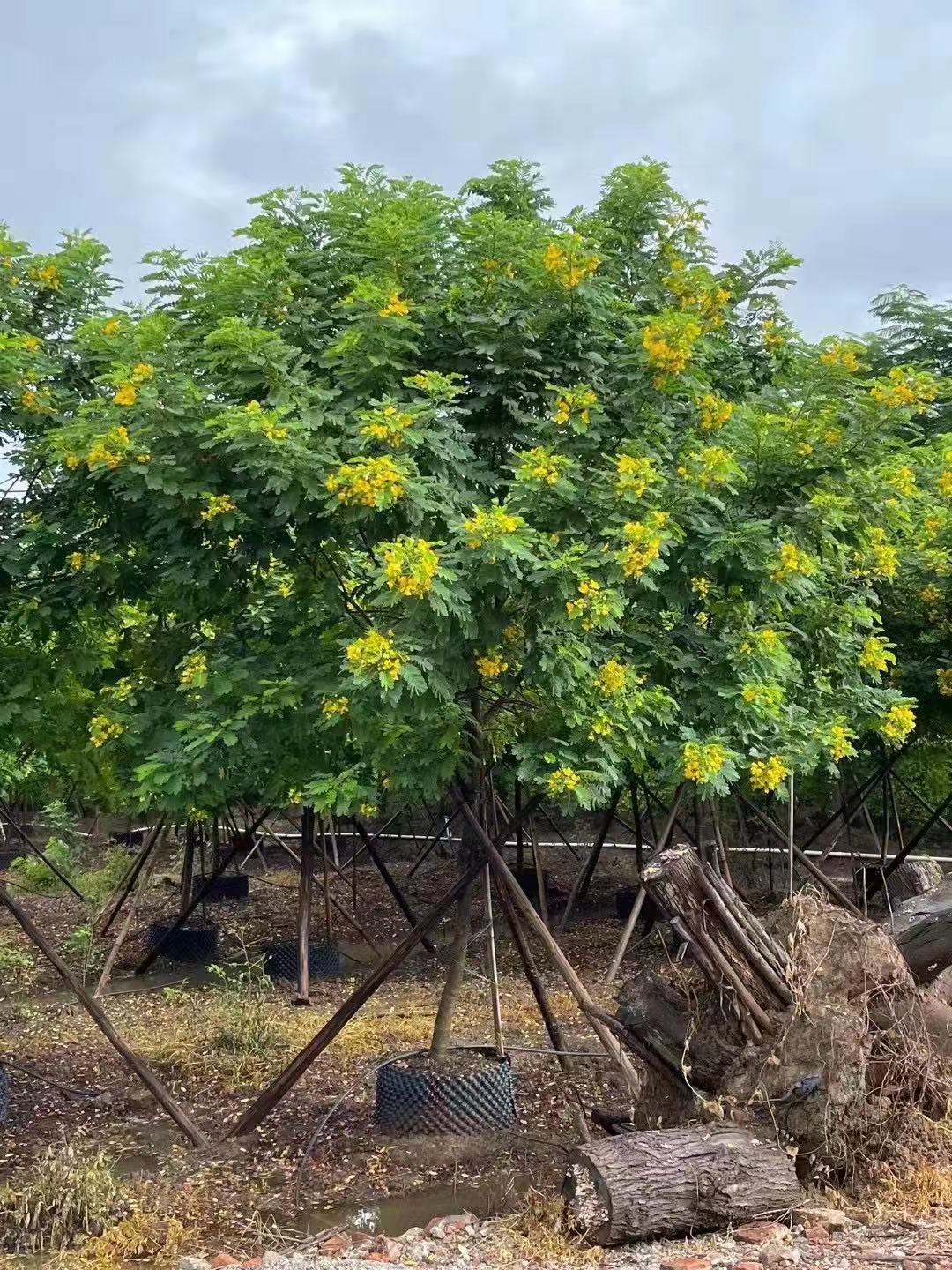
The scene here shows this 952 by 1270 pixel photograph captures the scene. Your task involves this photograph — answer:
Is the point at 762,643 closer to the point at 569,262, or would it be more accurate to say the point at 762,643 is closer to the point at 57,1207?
the point at 569,262

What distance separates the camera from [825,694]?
7.43m

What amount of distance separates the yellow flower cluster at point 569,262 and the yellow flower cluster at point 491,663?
1779 millimetres

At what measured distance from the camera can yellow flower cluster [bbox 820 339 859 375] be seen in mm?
5672

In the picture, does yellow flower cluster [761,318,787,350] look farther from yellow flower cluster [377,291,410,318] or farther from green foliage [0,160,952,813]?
yellow flower cluster [377,291,410,318]

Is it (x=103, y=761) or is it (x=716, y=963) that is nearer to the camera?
(x=716, y=963)

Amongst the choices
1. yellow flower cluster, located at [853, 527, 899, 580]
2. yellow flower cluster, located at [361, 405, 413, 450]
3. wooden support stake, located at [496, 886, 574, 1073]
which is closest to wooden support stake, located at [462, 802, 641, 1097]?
wooden support stake, located at [496, 886, 574, 1073]

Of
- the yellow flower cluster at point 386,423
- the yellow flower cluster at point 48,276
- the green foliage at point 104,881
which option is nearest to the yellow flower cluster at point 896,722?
the yellow flower cluster at point 386,423

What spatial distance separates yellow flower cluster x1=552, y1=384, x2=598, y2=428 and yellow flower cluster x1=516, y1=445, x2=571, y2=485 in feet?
0.98

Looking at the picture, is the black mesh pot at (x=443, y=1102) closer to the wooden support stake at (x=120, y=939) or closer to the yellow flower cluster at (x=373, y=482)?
the yellow flower cluster at (x=373, y=482)

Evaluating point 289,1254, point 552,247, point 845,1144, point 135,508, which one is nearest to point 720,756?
point 845,1144

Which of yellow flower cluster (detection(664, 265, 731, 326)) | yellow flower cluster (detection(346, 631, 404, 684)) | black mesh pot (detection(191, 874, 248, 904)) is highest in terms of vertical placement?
yellow flower cluster (detection(664, 265, 731, 326))

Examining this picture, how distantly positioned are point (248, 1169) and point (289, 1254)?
4.12 ft

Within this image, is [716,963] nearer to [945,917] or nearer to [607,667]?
[607,667]

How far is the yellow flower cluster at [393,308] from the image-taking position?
4996 mm
